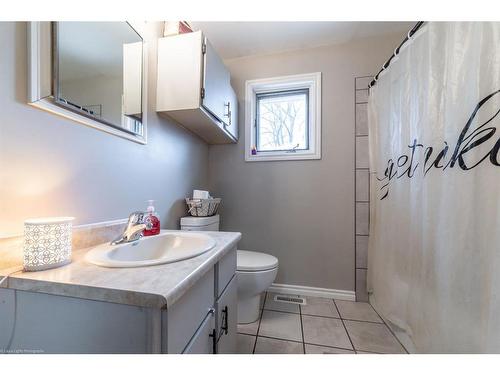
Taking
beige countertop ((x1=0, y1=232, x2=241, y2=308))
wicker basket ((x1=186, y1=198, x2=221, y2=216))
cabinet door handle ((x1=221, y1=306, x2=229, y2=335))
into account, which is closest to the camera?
beige countertop ((x1=0, y1=232, x2=241, y2=308))

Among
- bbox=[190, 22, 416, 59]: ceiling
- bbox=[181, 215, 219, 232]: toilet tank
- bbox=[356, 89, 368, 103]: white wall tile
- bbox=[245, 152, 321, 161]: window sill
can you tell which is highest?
bbox=[190, 22, 416, 59]: ceiling

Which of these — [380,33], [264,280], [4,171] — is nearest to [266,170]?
[264,280]

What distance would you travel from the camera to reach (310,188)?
1727mm

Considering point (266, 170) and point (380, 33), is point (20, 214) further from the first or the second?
point (380, 33)

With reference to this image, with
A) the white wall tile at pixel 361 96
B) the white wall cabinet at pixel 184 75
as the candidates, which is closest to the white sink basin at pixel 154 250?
the white wall cabinet at pixel 184 75

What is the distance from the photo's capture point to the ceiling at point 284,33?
1.47 meters

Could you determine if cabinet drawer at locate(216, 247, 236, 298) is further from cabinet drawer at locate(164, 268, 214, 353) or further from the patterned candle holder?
the patterned candle holder

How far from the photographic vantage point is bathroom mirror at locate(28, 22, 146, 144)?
625 mm

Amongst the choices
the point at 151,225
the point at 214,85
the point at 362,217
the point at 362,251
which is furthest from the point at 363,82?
the point at 151,225

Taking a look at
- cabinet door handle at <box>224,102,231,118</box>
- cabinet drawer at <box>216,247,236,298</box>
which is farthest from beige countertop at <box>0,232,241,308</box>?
cabinet door handle at <box>224,102,231,118</box>

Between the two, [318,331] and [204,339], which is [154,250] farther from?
[318,331]

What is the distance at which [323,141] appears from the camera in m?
1.71

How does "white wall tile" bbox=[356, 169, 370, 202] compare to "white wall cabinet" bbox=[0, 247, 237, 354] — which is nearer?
"white wall cabinet" bbox=[0, 247, 237, 354]

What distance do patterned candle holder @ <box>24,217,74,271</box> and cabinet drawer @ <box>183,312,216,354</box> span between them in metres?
0.41
